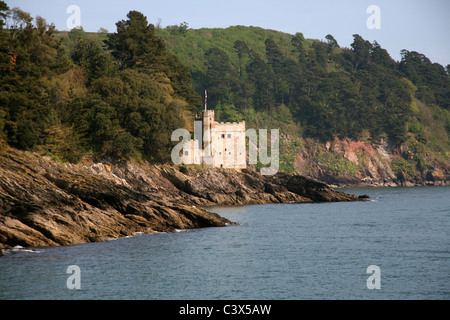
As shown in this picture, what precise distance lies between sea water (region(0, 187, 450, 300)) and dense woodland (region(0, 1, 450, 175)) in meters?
22.5

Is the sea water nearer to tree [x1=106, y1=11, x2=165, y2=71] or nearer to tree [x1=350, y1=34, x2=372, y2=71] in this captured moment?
tree [x1=106, y1=11, x2=165, y2=71]

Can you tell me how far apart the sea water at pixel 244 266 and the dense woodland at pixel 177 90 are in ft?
74.0

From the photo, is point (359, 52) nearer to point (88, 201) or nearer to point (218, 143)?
point (218, 143)

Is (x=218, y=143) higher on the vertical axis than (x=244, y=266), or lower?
higher

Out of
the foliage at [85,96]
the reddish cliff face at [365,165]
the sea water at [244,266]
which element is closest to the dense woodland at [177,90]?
the foliage at [85,96]

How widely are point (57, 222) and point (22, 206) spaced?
2.81m

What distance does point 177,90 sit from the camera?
99438 millimetres

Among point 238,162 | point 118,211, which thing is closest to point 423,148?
point 238,162

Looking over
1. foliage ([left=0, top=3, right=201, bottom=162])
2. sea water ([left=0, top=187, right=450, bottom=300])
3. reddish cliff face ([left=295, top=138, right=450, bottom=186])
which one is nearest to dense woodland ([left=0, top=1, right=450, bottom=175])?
foliage ([left=0, top=3, right=201, bottom=162])

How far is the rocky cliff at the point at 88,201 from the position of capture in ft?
138

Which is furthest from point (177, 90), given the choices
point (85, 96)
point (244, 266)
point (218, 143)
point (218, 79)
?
point (244, 266)

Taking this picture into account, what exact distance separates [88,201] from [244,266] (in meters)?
17.6

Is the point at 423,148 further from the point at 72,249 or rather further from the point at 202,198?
the point at 72,249

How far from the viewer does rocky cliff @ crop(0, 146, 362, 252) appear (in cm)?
4194
